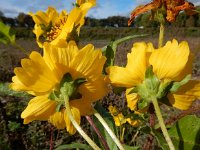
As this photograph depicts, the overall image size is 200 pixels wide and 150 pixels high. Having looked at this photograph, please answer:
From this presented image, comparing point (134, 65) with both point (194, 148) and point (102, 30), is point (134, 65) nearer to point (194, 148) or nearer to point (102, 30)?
point (194, 148)

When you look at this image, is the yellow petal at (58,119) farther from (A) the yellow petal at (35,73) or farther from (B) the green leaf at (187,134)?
(B) the green leaf at (187,134)

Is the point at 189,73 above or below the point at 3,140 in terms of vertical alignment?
above

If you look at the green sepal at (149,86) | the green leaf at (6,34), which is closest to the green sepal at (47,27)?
the green leaf at (6,34)

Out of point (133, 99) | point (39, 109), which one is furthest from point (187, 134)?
point (39, 109)

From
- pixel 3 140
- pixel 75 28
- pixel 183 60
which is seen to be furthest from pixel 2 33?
pixel 3 140

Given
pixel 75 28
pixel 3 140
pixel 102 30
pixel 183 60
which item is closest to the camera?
pixel 183 60

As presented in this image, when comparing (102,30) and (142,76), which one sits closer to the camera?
(142,76)

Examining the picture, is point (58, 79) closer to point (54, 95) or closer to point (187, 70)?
point (54, 95)
